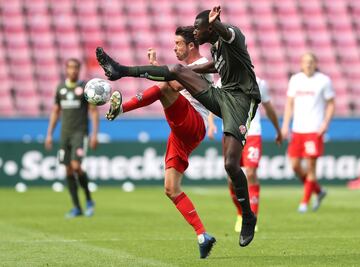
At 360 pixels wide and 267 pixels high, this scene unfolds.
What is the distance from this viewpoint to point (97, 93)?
342 inches

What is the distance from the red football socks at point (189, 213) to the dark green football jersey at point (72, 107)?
5532 mm

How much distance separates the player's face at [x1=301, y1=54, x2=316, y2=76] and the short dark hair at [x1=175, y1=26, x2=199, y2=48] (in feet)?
18.1

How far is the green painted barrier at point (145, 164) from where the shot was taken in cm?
1947

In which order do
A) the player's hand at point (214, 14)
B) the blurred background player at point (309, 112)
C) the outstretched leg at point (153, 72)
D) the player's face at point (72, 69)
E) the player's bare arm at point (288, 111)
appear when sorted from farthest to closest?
the blurred background player at point (309, 112)
the player's bare arm at point (288, 111)
the player's face at point (72, 69)
the outstretched leg at point (153, 72)
the player's hand at point (214, 14)

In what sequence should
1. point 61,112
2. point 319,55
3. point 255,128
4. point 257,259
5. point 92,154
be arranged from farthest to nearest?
point 319,55 < point 92,154 < point 61,112 < point 255,128 < point 257,259

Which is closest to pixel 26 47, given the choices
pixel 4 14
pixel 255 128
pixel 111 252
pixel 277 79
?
pixel 4 14

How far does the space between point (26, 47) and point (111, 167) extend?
17.9 feet

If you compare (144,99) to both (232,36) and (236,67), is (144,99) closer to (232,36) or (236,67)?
(236,67)

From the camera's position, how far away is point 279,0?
1041 inches

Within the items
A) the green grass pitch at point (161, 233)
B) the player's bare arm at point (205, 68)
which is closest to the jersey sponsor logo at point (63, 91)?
the green grass pitch at point (161, 233)

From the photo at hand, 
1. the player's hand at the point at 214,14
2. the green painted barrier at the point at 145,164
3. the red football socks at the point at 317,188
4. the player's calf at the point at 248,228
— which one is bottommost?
the green painted barrier at the point at 145,164

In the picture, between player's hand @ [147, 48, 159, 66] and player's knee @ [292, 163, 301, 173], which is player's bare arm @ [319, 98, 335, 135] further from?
player's hand @ [147, 48, 159, 66]

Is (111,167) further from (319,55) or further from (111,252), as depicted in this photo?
(111,252)

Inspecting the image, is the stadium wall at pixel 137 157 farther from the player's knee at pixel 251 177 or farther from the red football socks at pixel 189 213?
the red football socks at pixel 189 213
